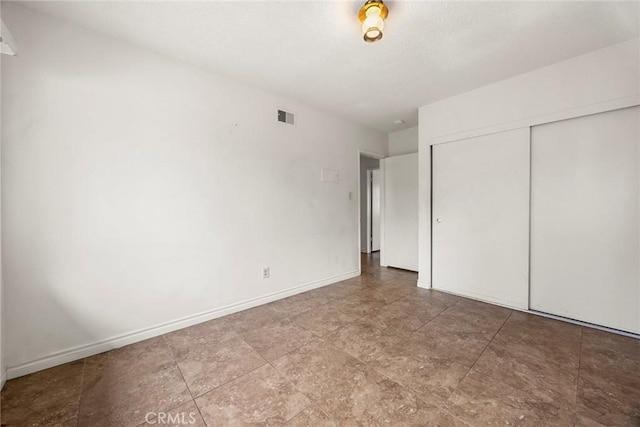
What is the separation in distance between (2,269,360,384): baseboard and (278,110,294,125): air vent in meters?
2.23

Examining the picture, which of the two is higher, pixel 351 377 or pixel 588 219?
pixel 588 219

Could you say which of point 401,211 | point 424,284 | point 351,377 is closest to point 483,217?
point 424,284

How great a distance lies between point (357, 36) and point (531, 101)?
6.81ft

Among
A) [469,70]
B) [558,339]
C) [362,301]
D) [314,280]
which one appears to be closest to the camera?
[558,339]

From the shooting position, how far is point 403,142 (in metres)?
4.64

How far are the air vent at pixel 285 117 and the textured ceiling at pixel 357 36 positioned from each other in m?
0.37

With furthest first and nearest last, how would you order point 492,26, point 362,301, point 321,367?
point 362,301 < point 492,26 < point 321,367

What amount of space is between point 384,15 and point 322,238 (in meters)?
2.69

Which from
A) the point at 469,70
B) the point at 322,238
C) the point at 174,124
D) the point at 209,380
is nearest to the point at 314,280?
the point at 322,238

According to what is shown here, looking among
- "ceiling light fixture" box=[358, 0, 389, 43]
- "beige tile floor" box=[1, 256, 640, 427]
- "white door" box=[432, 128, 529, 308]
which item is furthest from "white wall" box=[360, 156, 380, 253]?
"ceiling light fixture" box=[358, 0, 389, 43]

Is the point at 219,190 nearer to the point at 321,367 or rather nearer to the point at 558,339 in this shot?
the point at 321,367

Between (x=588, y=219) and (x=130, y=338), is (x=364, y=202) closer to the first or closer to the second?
(x=588, y=219)

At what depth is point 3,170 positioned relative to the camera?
5.58 feet

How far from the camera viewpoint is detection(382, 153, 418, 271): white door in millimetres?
4348
